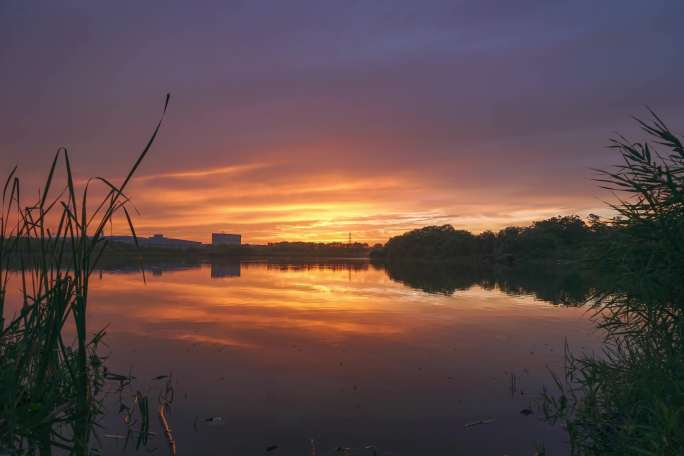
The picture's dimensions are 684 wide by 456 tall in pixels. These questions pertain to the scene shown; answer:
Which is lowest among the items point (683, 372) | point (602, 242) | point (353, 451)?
point (353, 451)

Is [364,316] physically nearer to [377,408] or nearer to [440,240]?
[377,408]

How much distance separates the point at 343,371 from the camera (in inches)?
529

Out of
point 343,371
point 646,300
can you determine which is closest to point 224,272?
point 343,371

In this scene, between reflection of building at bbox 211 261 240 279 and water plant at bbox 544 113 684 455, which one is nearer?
water plant at bbox 544 113 684 455

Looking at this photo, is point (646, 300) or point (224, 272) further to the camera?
point (224, 272)

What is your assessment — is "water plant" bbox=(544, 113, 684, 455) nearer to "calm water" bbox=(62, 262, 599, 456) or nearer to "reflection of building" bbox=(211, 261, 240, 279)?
"calm water" bbox=(62, 262, 599, 456)

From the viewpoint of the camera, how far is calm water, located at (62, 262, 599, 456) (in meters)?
9.04

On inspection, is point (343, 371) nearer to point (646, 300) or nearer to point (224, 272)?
point (646, 300)

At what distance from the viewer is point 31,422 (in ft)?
11.8

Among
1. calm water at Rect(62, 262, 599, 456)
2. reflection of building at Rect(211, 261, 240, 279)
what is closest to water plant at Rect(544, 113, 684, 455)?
calm water at Rect(62, 262, 599, 456)

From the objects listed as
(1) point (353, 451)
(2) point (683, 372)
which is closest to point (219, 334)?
(1) point (353, 451)

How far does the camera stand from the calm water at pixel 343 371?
9.04m

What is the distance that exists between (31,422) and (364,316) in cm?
2126

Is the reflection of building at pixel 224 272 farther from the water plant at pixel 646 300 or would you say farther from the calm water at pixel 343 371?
the water plant at pixel 646 300
